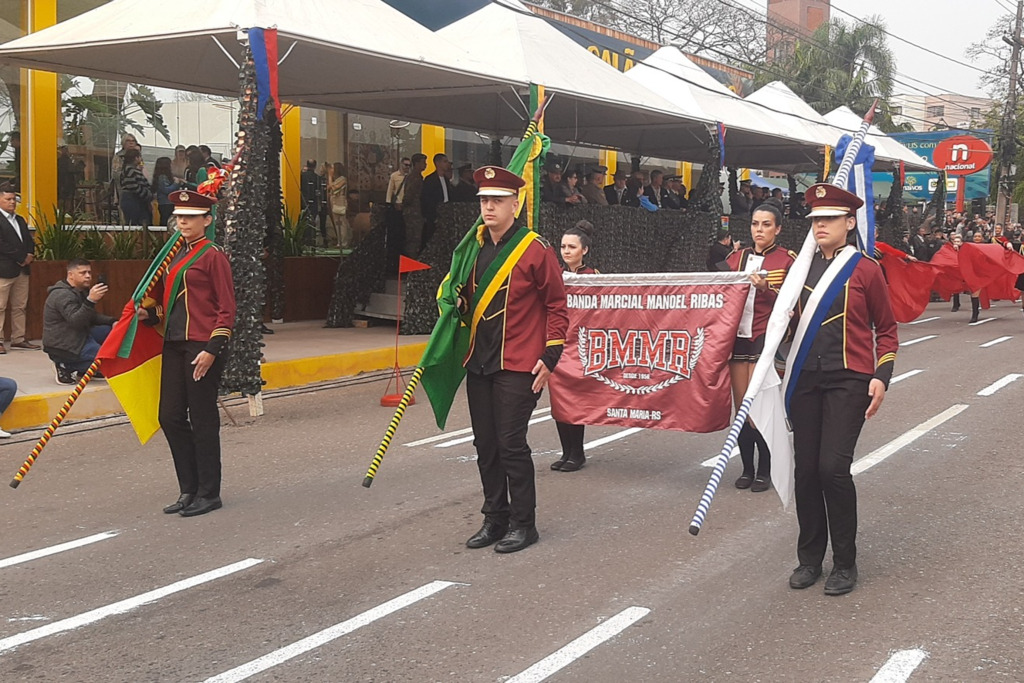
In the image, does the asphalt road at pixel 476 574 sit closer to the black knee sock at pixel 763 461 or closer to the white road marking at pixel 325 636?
the white road marking at pixel 325 636

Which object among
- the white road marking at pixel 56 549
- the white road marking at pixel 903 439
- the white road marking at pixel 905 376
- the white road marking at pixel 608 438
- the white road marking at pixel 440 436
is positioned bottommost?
the white road marking at pixel 905 376

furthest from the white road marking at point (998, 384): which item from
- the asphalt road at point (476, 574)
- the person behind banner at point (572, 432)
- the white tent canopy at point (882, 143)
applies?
the white tent canopy at point (882, 143)

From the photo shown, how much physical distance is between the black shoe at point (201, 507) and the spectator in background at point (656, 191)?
1600 cm

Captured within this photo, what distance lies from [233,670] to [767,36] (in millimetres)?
68350

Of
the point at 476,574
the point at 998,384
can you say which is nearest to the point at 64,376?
the point at 476,574

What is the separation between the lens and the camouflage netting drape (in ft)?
35.2

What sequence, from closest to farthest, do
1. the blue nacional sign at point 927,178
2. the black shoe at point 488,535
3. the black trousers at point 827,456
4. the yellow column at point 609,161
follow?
the black trousers at point 827,456 → the black shoe at point 488,535 → the yellow column at point 609,161 → the blue nacional sign at point 927,178

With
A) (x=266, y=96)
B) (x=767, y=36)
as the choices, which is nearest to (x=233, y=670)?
(x=266, y=96)

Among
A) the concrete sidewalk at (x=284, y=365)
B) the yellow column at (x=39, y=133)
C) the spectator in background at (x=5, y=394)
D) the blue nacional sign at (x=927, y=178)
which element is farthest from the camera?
the blue nacional sign at (x=927, y=178)

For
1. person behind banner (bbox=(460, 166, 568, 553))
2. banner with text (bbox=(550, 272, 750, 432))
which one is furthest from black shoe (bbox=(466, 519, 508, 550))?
banner with text (bbox=(550, 272, 750, 432))

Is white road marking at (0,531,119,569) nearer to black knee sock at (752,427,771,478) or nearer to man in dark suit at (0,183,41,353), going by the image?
black knee sock at (752,427,771,478)

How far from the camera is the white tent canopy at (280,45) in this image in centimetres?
1152

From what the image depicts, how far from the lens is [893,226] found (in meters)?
27.8

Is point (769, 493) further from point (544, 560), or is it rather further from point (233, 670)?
point (233, 670)
